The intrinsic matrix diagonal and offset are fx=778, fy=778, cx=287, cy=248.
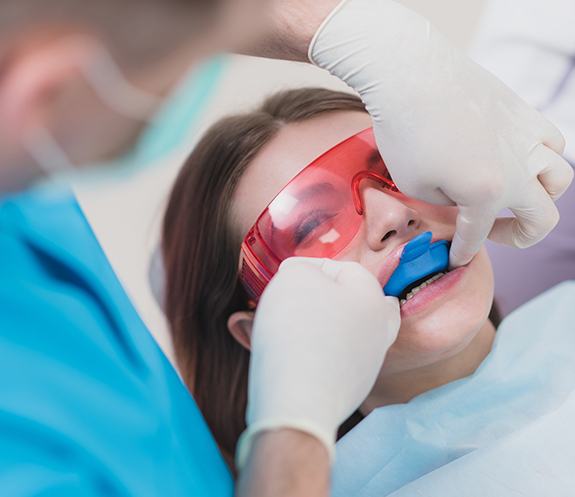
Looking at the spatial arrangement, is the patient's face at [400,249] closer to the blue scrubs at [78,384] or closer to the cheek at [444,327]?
the cheek at [444,327]

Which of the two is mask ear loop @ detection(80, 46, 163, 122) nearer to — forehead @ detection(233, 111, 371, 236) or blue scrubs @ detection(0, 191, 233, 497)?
blue scrubs @ detection(0, 191, 233, 497)

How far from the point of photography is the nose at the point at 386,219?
1.16m

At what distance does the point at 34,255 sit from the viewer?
1.01m

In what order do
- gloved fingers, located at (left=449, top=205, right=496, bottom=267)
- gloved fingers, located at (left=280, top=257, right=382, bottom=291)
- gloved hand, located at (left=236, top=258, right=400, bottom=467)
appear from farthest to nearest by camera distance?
gloved fingers, located at (left=449, top=205, right=496, bottom=267) < gloved fingers, located at (left=280, top=257, right=382, bottom=291) < gloved hand, located at (left=236, top=258, right=400, bottom=467)

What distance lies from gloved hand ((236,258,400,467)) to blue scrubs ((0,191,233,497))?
152 millimetres

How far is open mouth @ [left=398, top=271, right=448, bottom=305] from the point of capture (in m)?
1.20

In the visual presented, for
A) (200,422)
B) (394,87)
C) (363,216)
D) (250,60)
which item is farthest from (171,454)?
(250,60)

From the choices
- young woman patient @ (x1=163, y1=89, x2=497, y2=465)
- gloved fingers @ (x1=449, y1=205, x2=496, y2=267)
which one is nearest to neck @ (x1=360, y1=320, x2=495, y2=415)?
young woman patient @ (x1=163, y1=89, x2=497, y2=465)

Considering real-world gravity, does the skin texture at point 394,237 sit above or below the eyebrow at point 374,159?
below

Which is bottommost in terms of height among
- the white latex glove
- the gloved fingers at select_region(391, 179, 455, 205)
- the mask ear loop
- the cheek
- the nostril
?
the cheek

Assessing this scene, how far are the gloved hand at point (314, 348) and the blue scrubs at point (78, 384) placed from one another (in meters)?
0.15

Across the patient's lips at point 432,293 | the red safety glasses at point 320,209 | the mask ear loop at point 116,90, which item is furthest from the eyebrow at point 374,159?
the mask ear loop at point 116,90

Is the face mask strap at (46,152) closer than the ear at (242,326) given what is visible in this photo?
Yes

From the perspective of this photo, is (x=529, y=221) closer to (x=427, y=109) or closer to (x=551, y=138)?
(x=551, y=138)
